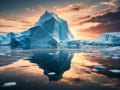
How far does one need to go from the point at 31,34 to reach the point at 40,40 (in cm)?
333

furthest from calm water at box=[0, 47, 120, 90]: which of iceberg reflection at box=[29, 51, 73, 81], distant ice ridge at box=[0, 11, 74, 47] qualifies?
distant ice ridge at box=[0, 11, 74, 47]

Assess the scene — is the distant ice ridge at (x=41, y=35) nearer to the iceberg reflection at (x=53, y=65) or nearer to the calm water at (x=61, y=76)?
the iceberg reflection at (x=53, y=65)

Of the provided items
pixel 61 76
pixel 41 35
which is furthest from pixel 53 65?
pixel 41 35

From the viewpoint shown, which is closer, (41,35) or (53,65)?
(53,65)

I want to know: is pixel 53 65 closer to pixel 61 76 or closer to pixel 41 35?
pixel 61 76

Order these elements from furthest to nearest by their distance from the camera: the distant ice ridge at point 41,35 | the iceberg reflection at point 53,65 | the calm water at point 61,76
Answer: the distant ice ridge at point 41,35, the iceberg reflection at point 53,65, the calm water at point 61,76

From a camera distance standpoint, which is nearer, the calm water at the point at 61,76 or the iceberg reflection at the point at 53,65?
the calm water at the point at 61,76

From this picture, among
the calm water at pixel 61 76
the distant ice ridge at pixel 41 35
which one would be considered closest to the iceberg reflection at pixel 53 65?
the calm water at pixel 61 76

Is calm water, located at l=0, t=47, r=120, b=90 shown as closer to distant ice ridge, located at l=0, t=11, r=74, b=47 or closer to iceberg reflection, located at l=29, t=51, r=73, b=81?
iceberg reflection, located at l=29, t=51, r=73, b=81

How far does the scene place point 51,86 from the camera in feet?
14.9

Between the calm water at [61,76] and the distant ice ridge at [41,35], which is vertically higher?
the distant ice ridge at [41,35]

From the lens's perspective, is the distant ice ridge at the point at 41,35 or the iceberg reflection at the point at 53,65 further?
the distant ice ridge at the point at 41,35

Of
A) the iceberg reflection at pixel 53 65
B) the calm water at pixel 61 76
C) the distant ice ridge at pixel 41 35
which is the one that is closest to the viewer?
the calm water at pixel 61 76

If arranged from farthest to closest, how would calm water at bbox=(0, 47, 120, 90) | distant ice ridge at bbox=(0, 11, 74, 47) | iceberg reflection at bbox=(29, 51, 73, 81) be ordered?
distant ice ridge at bbox=(0, 11, 74, 47) → iceberg reflection at bbox=(29, 51, 73, 81) → calm water at bbox=(0, 47, 120, 90)
